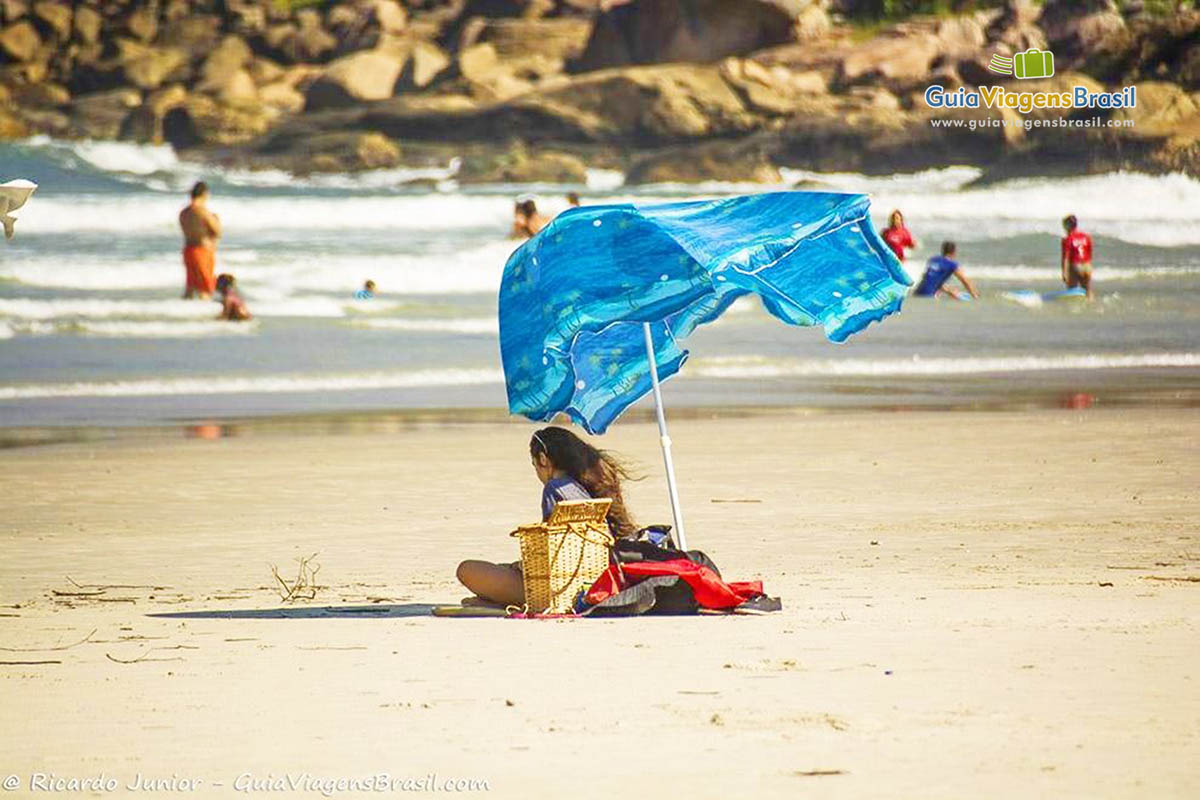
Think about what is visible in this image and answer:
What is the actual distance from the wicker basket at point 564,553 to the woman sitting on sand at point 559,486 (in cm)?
8

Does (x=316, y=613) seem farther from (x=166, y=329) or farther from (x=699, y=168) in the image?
(x=699, y=168)

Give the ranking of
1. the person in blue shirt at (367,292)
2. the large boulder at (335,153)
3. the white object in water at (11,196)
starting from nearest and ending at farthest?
the white object in water at (11,196) < the person in blue shirt at (367,292) < the large boulder at (335,153)

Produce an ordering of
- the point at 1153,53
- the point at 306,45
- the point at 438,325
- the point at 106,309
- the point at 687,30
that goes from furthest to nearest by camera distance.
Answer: the point at 306,45 → the point at 687,30 → the point at 1153,53 → the point at 106,309 → the point at 438,325

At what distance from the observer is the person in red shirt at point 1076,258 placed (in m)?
22.2

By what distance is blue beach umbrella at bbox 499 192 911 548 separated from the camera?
650 centimetres

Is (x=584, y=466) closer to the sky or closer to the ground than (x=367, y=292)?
closer to the ground

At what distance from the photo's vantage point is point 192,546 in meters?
8.62

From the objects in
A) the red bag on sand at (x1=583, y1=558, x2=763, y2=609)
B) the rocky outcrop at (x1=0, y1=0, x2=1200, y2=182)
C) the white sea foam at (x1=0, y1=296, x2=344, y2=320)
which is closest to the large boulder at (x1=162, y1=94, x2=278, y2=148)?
the rocky outcrop at (x1=0, y1=0, x2=1200, y2=182)

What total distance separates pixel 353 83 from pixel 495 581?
47233 mm

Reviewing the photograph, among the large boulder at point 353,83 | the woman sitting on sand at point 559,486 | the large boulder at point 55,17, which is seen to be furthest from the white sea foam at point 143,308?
the large boulder at point 55,17

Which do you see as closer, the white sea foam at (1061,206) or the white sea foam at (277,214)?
the white sea foam at (1061,206)

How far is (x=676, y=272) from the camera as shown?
6496 millimetres

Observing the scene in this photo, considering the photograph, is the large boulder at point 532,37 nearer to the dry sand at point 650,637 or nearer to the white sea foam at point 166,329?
the white sea foam at point 166,329

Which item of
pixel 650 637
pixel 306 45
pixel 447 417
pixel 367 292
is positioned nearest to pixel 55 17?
pixel 306 45
